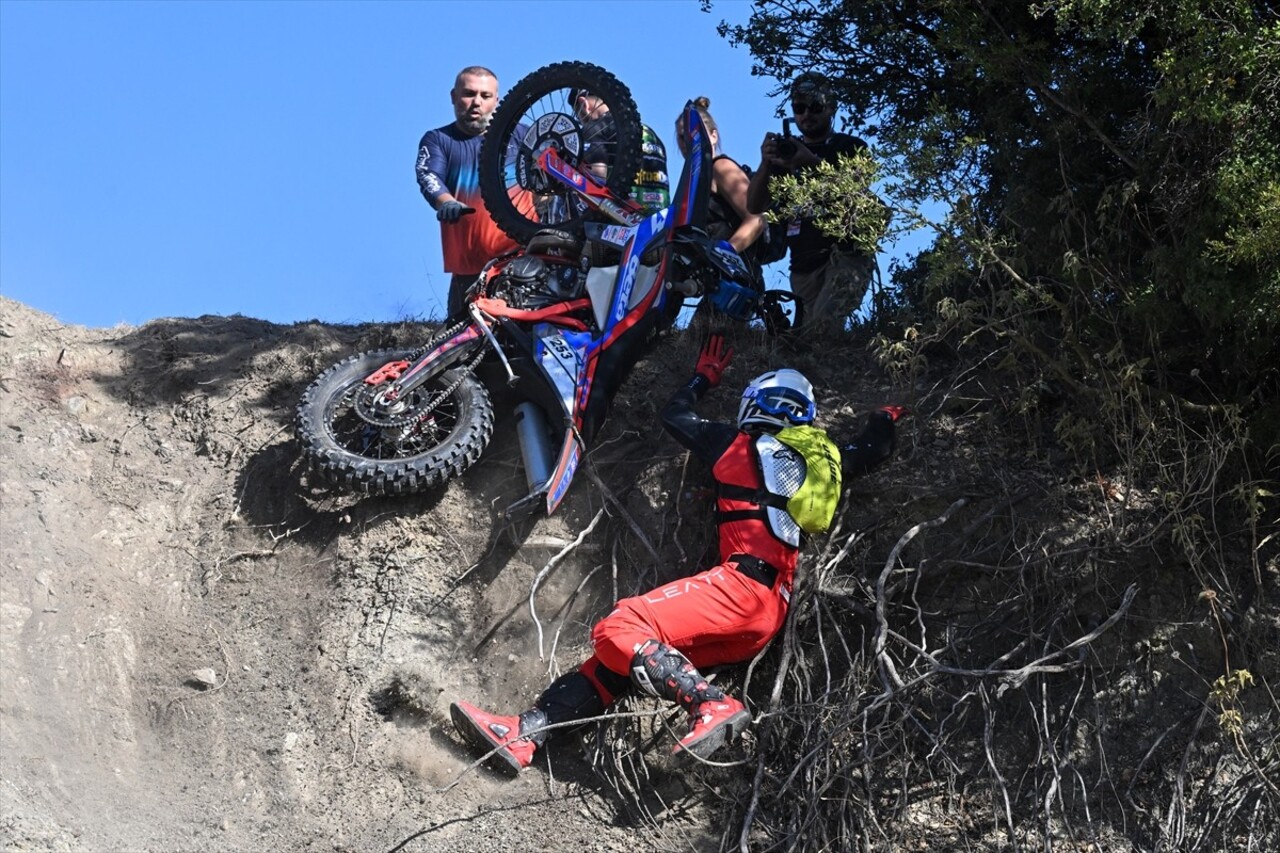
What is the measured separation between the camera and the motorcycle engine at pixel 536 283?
8828 mm

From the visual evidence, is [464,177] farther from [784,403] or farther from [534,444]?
[784,403]

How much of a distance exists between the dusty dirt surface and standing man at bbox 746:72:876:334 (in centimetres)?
38

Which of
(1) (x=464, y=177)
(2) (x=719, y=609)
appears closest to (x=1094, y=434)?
(2) (x=719, y=609)

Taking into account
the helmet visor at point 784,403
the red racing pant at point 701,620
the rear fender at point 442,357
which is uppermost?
the rear fender at point 442,357

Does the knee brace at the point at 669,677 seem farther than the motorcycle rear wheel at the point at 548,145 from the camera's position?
No

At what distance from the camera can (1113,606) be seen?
7523 millimetres

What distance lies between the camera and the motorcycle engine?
8.83 metres

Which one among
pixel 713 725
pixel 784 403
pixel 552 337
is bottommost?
pixel 713 725

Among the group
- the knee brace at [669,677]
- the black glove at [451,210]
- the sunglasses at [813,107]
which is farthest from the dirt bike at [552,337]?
the knee brace at [669,677]

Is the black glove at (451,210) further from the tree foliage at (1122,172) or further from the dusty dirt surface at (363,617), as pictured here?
the tree foliage at (1122,172)

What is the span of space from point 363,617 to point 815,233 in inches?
138

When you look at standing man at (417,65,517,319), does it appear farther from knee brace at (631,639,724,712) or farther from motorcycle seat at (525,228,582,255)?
knee brace at (631,639,724,712)

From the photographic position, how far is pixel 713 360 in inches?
340

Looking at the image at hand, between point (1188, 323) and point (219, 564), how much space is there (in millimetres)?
5291
